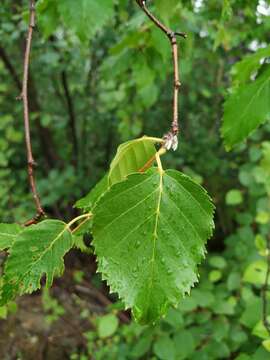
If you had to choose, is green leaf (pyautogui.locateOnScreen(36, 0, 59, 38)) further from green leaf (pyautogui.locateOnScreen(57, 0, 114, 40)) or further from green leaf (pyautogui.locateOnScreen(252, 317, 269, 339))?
green leaf (pyautogui.locateOnScreen(252, 317, 269, 339))

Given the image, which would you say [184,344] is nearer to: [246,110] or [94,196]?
[246,110]

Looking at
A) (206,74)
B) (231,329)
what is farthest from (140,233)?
(206,74)

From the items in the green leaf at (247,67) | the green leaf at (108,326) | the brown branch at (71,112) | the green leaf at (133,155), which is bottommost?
the green leaf at (108,326)

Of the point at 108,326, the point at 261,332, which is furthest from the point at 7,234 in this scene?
the point at 108,326

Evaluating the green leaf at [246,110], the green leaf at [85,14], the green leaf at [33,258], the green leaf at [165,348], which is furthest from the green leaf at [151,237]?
the green leaf at [165,348]

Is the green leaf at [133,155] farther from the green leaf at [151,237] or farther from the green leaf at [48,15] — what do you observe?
the green leaf at [48,15]
